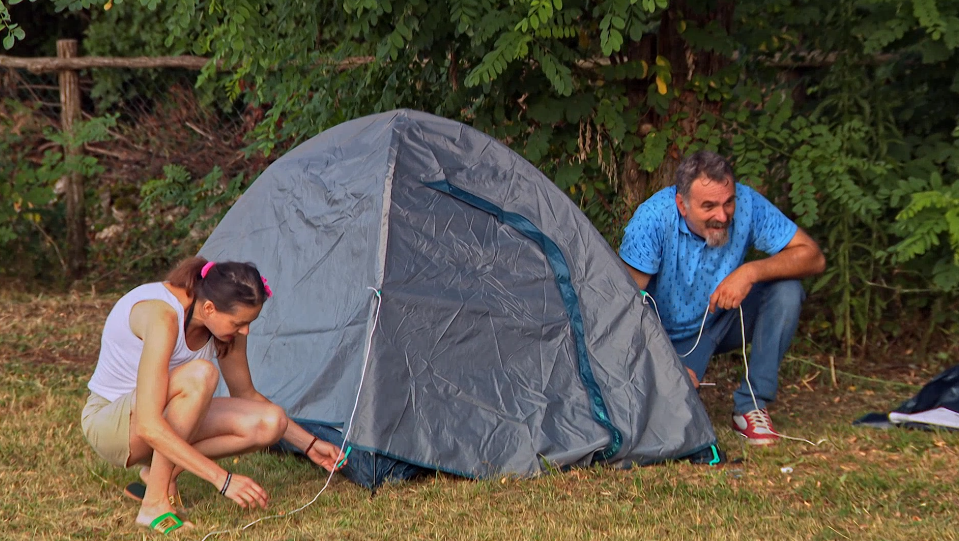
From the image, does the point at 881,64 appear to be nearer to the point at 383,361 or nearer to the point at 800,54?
the point at 800,54

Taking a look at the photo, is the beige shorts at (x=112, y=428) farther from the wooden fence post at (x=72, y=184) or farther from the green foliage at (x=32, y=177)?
the wooden fence post at (x=72, y=184)

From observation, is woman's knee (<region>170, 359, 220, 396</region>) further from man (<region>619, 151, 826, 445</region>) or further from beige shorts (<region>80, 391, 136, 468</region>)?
man (<region>619, 151, 826, 445</region>)

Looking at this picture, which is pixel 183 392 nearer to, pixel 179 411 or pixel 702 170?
pixel 179 411

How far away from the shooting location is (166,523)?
10.5 feet

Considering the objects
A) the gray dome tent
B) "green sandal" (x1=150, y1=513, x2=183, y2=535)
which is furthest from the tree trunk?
"green sandal" (x1=150, y1=513, x2=183, y2=535)

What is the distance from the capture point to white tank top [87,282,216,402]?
325 centimetres

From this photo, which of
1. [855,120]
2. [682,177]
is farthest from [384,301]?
[855,120]

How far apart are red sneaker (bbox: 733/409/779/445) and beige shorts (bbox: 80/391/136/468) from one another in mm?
2343

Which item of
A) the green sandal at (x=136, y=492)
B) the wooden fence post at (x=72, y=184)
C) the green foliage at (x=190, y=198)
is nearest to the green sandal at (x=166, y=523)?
the green sandal at (x=136, y=492)

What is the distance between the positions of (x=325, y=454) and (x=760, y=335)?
1896mm

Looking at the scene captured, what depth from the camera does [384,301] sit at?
3744 mm

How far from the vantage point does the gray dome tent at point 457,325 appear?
369 centimetres

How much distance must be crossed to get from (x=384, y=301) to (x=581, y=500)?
977mm

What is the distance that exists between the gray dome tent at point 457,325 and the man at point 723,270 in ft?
1.14
